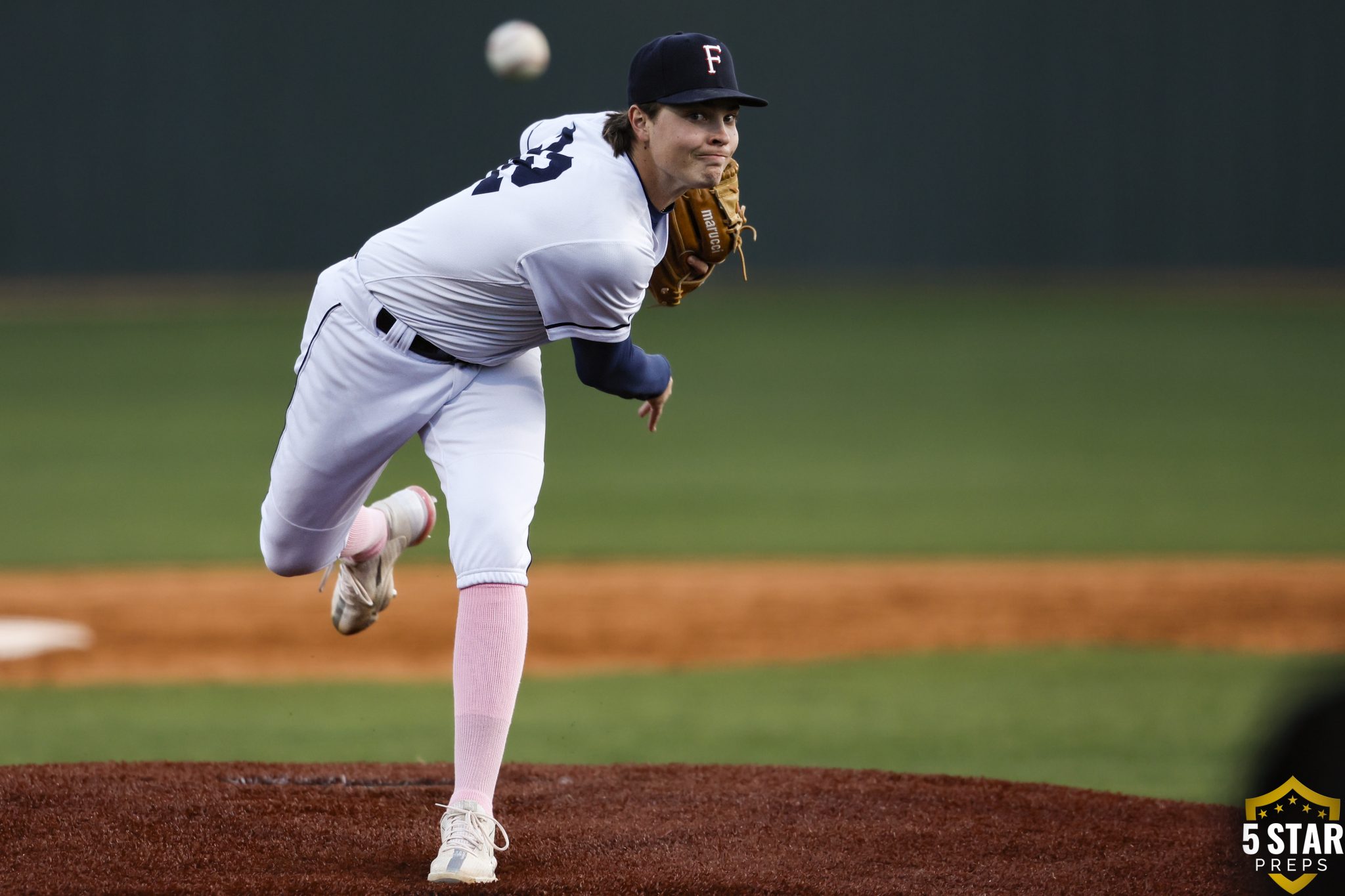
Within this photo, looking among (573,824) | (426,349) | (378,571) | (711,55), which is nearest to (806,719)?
(378,571)

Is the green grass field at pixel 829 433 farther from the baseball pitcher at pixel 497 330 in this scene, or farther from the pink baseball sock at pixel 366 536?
the baseball pitcher at pixel 497 330

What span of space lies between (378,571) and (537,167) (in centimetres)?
128

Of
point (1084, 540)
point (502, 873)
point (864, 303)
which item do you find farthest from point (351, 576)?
point (864, 303)

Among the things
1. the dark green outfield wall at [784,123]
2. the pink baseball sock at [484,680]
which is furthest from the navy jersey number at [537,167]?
the dark green outfield wall at [784,123]

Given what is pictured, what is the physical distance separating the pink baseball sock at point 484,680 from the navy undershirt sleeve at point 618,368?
1.48 ft

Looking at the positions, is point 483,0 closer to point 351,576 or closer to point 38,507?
point 38,507

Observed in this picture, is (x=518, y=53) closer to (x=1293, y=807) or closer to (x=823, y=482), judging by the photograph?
(x=1293, y=807)

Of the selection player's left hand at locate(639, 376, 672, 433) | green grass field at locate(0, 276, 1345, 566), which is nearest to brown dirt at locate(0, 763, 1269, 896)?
player's left hand at locate(639, 376, 672, 433)

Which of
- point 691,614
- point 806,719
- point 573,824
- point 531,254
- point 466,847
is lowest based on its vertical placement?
point 691,614

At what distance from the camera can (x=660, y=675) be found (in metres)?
6.30

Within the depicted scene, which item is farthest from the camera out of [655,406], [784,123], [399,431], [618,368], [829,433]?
[784,123]

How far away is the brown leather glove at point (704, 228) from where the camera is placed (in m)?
3.29

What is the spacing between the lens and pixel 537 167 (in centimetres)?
306

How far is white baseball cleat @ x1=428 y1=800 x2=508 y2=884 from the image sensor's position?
9.25ft
